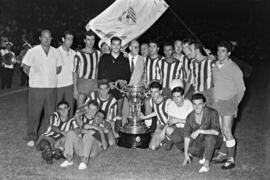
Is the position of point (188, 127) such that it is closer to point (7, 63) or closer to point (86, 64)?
point (86, 64)

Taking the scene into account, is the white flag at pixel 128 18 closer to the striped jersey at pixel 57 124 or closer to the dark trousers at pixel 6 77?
the striped jersey at pixel 57 124

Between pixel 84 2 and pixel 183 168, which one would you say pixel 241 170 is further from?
pixel 84 2

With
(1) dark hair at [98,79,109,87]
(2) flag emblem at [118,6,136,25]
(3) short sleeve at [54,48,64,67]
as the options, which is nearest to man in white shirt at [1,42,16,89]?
(2) flag emblem at [118,6,136,25]

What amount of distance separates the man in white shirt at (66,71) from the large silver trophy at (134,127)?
0.99 m

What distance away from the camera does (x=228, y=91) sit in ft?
21.3

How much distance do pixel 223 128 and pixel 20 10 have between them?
18.4 meters

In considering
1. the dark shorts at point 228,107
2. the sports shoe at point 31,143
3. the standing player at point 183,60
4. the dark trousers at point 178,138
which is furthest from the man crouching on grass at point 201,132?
the sports shoe at point 31,143

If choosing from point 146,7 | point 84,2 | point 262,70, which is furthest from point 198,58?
point 84,2

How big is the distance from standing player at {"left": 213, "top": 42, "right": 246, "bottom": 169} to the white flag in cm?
292

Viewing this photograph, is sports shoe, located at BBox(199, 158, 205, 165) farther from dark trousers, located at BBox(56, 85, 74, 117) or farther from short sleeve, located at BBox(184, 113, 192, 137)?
dark trousers, located at BBox(56, 85, 74, 117)

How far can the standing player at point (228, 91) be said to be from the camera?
255 inches

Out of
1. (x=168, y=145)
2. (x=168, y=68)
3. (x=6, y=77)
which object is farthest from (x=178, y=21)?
(x=168, y=145)

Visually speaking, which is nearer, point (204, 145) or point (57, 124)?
point (204, 145)

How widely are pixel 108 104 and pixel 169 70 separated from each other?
1.15 m
